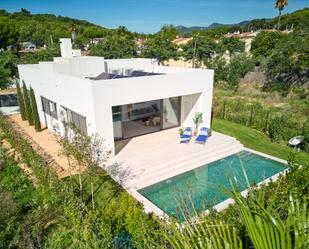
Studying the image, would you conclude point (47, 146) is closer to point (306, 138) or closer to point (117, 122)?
point (117, 122)

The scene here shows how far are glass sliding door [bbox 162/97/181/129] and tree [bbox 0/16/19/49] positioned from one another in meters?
63.9

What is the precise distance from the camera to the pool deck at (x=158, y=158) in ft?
44.4

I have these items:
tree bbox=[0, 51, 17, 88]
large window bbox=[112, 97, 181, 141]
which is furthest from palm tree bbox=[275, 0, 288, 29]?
tree bbox=[0, 51, 17, 88]

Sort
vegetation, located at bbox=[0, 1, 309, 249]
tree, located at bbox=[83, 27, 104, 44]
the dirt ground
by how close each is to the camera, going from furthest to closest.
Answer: tree, located at bbox=[83, 27, 104, 44] → the dirt ground → vegetation, located at bbox=[0, 1, 309, 249]

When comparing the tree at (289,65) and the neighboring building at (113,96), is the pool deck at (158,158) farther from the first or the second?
the tree at (289,65)

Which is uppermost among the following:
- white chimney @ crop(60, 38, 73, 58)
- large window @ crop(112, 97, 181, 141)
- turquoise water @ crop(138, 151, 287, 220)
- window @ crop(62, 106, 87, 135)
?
white chimney @ crop(60, 38, 73, 58)

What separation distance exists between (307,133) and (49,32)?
299 feet

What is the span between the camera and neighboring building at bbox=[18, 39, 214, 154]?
48.8 ft

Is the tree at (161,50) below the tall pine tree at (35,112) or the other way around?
the other way around

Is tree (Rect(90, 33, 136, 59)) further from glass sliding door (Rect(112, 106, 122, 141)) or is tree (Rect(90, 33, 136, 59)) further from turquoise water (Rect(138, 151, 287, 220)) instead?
turquoise water (Rect(138, 151, 287, 220))

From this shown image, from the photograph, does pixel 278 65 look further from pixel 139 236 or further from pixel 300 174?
pixel 139 236

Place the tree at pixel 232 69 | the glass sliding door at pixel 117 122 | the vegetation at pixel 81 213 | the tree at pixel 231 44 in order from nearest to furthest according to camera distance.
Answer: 1. the vegetation at pixel 81 213
2. the glass sliding door at pixel 117 122
3. the tree at pixel 232 69
4. the tree at pixel 231 44

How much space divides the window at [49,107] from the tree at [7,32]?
5667cm

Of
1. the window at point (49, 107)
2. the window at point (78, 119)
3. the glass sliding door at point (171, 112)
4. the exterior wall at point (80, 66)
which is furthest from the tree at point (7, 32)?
the glass sliding door at point (171, 112)
